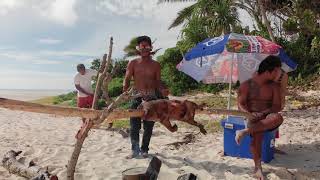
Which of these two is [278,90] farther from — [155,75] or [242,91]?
[155,75]

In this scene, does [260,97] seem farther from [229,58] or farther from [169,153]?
[229,58]

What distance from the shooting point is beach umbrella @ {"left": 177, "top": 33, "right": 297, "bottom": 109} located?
6.94m

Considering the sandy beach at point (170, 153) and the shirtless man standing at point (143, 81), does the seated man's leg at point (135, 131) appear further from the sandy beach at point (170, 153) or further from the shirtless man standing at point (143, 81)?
the sandy beach at point (170, 153)

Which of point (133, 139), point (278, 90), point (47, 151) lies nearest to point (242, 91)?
point (278, 90)

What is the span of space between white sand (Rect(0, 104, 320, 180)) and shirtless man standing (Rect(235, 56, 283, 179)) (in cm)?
54

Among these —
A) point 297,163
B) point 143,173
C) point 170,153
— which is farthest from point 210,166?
point 143,173

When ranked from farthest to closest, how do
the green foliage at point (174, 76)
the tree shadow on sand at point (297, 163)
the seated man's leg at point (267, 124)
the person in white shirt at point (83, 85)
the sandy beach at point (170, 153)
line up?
1. the green foliage at point (174, 76)
2. the person in white shirt at point (83, 85)
3. the sandy beach at point (170, 153)
4. the tree shadow on sand at point (297, 163)
5. the seated man's leg at point (267, 124)

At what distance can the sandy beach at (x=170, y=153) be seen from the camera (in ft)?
19.0

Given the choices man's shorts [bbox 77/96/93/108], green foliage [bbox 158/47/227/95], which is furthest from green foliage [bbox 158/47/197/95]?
man's shorts [bbox 77/96/93/108]

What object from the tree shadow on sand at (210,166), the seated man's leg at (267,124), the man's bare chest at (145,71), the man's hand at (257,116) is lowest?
the tree shadow on sand at (210,166)

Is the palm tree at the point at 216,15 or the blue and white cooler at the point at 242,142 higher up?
the palm tree at the point at 216,15

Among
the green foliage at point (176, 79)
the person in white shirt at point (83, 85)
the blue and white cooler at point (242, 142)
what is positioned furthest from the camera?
the green foliage at point (176, 79)

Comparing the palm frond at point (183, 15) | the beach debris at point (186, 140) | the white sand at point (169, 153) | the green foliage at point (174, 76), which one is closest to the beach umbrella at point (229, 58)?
the beach debris at point (186, 140)

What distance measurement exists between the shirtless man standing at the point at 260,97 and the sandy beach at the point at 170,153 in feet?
1.77
